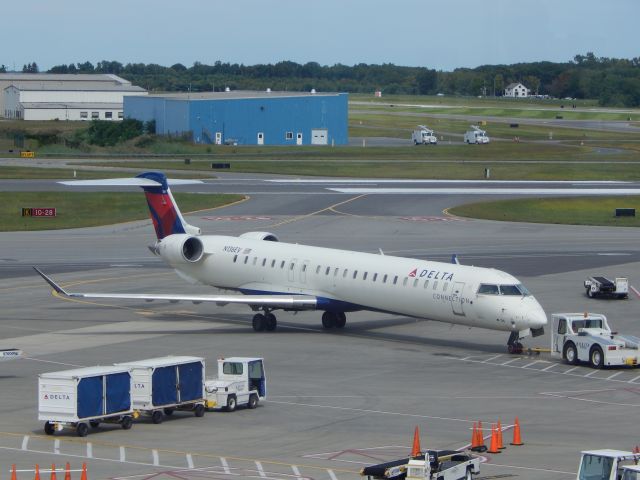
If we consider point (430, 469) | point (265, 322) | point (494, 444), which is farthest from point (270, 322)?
point (430, 469)

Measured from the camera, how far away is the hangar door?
6388 inches

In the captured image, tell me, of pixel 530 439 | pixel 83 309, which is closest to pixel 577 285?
pixel 83 309

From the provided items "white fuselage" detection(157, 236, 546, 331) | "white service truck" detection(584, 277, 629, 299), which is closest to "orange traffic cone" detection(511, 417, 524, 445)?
"white fuselage" detection(157, 236, 546, 331)

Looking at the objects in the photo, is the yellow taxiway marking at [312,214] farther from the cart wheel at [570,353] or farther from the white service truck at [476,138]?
the white service truck at [476,138]

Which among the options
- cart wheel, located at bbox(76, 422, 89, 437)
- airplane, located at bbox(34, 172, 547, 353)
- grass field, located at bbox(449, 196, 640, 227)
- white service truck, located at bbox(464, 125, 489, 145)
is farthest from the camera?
white service truck, located at bbox(464, 125, 489, 145)

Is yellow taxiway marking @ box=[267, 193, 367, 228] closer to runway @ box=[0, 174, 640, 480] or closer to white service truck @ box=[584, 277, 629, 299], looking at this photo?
runway @ box=[0, 174, 640, 480]

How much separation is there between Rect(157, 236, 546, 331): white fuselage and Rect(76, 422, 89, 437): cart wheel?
16.1m

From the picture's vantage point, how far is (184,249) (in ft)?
167

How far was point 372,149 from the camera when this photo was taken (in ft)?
499

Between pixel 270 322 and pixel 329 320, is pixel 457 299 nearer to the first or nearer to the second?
pixel 329 320

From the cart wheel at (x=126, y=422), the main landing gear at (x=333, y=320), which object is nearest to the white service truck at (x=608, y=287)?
the main landing gear at (x=333, y=320)

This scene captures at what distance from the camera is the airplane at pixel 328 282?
41.5m

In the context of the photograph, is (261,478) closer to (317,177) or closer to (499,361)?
(499,361)

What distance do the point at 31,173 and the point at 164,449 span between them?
9331 cm
